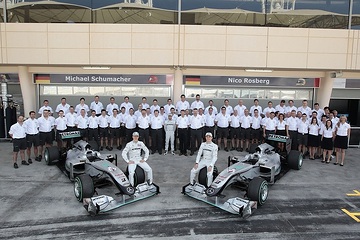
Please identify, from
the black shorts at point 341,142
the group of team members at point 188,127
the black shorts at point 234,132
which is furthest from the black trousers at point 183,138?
the black shorts at point 341,142

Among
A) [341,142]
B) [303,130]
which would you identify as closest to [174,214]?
[303,130]

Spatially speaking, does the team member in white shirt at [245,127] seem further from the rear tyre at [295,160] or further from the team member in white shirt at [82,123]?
the team member in white shirt at [82,123]

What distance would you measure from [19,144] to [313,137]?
10418mm

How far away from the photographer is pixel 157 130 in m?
12.2

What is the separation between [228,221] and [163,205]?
1.62 meters

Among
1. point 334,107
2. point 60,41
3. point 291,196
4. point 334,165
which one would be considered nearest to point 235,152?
point 334,165

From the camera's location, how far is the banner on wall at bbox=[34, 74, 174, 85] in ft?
49.4

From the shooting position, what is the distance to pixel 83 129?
1228cm

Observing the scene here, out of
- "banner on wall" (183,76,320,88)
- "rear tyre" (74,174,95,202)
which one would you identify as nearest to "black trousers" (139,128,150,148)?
"banner on wall" (183,76,320,88)

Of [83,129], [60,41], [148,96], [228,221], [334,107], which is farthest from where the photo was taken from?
[334,107]

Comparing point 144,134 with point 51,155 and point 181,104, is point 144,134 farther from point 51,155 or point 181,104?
point 51,155

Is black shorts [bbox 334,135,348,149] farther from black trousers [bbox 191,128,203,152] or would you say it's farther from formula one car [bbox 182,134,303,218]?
black trousers [bbox 191,128,203,152]

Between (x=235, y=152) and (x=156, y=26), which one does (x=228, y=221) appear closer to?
(x=235, y=152)

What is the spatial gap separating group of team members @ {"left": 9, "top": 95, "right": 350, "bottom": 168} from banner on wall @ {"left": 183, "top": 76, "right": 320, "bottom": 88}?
211 centimetres
